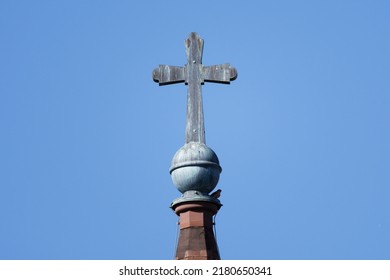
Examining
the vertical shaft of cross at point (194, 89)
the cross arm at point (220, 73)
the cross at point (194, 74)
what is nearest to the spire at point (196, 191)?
the vertical shaft of cross at point (194, 89)

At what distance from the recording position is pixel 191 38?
1972cm

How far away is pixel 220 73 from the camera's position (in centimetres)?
1962

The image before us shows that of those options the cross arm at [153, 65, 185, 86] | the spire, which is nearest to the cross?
the cross arm at [153, 65, 185, 86]

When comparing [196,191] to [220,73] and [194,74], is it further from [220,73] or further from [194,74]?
[220,73]

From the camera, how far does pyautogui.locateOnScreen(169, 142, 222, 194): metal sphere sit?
18281 millimetres

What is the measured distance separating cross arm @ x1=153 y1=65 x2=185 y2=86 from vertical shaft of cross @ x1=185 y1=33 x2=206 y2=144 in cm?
10

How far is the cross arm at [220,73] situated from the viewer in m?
19.5

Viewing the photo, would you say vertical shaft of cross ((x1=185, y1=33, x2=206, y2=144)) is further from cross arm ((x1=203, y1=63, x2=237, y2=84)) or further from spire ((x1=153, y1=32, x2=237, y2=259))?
cross arm ((x1=203, y1=63, x2=237, y2=84))

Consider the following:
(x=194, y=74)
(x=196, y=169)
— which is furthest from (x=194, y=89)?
(x=196, y=169)
